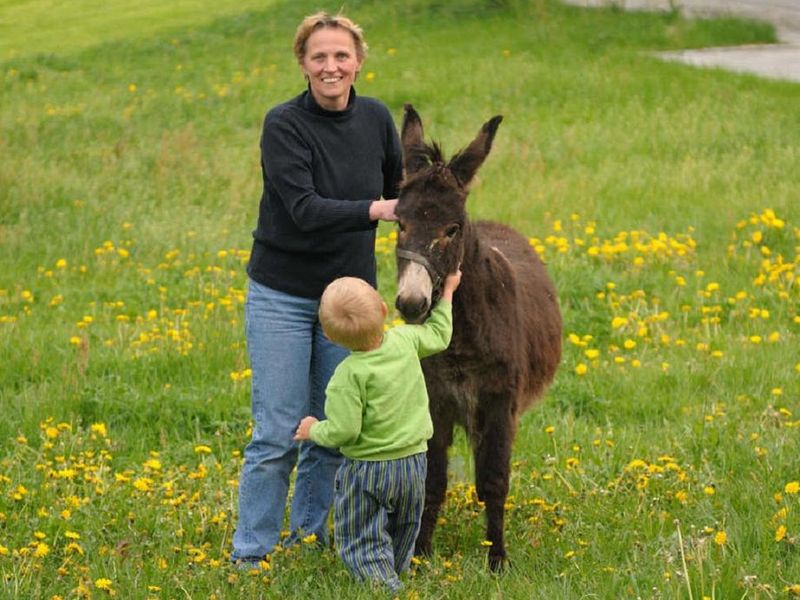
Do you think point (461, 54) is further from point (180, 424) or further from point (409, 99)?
point (180, 424)

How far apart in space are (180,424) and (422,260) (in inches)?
117

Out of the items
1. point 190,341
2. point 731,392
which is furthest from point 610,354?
point 190,341

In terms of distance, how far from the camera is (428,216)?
4.86 m

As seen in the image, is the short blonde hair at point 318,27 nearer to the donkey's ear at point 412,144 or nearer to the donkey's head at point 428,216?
the donkey's ear at point 412,144

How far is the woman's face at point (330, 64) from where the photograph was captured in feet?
16.5

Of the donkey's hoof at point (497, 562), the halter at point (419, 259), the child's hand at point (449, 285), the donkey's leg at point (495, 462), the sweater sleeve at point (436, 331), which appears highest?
the halter at point (419, 259)

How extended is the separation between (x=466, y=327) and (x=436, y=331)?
46cm

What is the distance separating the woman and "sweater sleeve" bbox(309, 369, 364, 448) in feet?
1.93

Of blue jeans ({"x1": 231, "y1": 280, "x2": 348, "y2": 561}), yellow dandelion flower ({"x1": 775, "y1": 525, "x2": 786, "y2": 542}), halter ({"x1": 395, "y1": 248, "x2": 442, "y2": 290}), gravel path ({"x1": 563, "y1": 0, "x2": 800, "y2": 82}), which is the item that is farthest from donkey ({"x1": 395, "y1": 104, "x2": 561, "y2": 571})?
gravel path ({"x1": 563, "y1": 0, "x2": 800, "y2": 82})

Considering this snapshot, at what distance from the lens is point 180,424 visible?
23.8 feet

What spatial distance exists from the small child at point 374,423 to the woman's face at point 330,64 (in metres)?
0.88

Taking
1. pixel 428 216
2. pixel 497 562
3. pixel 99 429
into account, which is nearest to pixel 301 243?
pixel 428 216

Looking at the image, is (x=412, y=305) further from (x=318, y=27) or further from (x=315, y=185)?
(x=318, y=27)

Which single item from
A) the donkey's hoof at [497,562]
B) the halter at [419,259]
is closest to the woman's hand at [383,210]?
the halter at [419,259]
